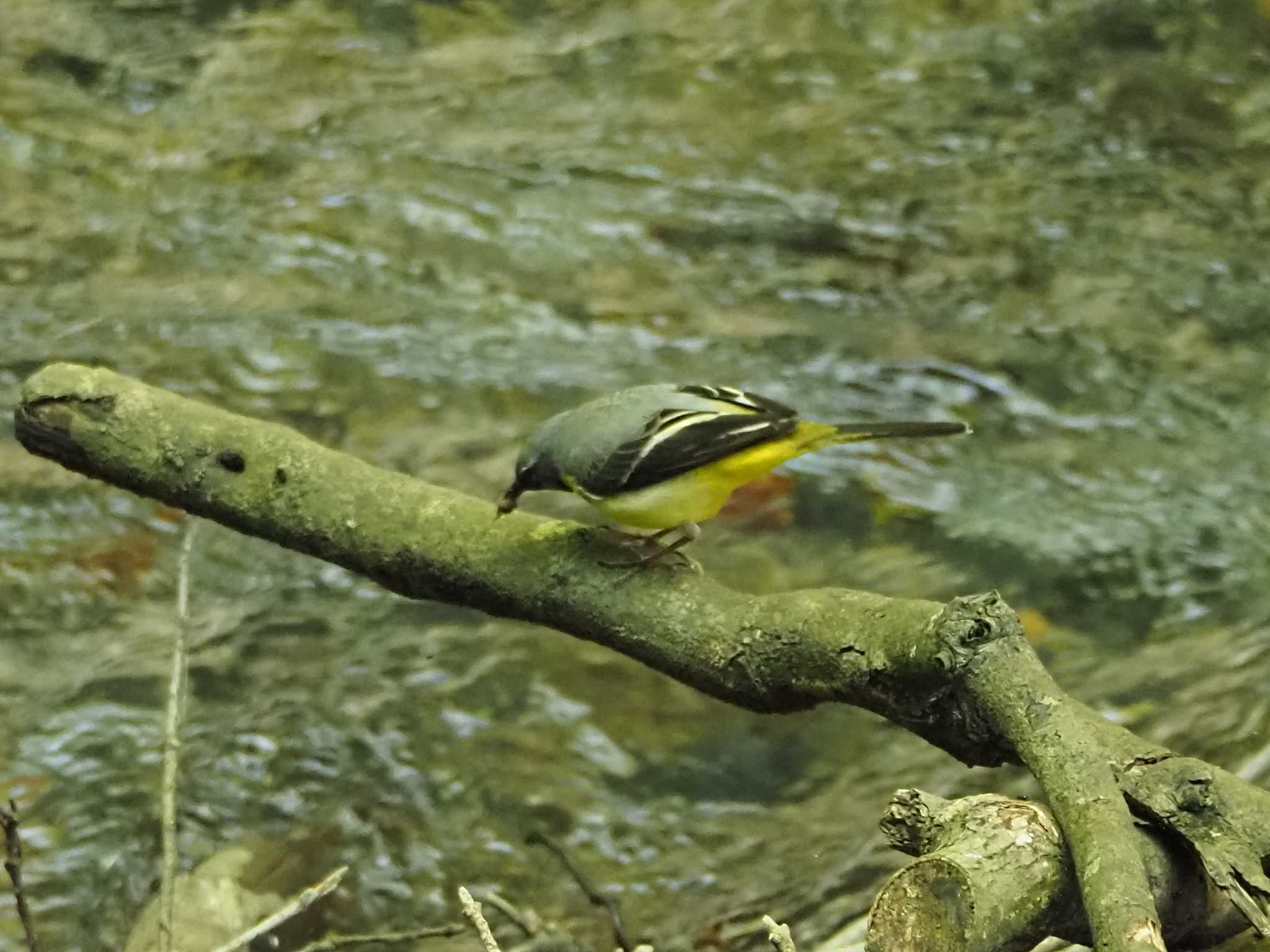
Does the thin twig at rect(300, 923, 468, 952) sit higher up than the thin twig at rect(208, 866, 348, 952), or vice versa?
the thin twig at rect(208, 866, 348, 952)

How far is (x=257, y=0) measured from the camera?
817 cm

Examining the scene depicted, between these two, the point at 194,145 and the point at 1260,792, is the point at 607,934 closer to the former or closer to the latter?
the point at 1260,792

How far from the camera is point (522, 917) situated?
3.21 metres

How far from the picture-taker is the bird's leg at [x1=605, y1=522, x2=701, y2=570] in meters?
2.66

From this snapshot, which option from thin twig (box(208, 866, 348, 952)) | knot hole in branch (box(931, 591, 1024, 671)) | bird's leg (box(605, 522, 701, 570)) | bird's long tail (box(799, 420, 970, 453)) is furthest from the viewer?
bird's long tail (box(799, 420, 970, 453))

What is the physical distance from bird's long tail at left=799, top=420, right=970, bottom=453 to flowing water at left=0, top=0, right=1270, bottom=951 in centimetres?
133

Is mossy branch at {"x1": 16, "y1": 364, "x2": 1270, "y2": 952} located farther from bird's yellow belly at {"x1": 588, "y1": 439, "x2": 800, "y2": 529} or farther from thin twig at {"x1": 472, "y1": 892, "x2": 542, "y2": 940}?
thin twig at {"x1": 472, "y1": 892, "x2": 542, "y2": 940}

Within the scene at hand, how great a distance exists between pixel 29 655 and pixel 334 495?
7.77 ft

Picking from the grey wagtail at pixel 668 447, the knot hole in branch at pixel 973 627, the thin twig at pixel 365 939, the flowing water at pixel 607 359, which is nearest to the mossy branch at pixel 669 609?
the knot hole in branch at pixel 973 627

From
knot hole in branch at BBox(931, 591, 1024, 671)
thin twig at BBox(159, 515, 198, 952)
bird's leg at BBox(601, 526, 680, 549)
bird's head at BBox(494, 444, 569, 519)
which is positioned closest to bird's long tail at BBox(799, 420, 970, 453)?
bird's leg at BBox(601, 526, 680, 549)

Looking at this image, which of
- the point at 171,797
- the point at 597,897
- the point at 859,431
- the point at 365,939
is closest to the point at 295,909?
the point at 365,939

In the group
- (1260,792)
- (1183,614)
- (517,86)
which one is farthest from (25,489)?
(1260,792)

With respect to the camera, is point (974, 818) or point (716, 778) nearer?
point (974, 818)

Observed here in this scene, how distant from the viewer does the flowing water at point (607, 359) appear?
4.18 meters
